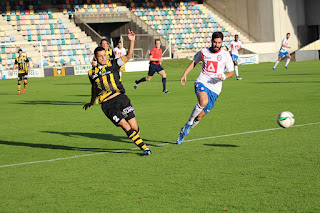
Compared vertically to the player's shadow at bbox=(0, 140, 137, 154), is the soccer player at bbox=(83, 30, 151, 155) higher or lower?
higher

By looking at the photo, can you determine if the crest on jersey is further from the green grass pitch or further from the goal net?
the goal net

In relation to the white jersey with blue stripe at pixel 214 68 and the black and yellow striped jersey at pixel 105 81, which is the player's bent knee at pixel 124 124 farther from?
the white jersey with blue stripe at pixel 214 68

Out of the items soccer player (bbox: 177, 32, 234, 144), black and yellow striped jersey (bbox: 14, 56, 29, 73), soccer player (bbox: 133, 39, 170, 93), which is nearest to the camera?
soccer player (bbox: 177, 32, 234, 144)

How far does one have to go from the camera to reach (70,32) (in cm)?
4459

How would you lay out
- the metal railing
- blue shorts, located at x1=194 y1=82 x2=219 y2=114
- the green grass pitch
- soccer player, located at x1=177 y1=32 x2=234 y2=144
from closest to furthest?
the green grass pitch
soccer player, located at x1=177 y1=32 x2=234 y2=144
blue shorts, located at x1=194 y1=82 x2=219 y2=114
the metal railing

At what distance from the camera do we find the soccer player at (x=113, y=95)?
8305 mm

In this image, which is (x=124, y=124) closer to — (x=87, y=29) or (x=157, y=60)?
(x=157, y=60)

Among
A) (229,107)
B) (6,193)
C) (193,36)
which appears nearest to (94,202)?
(6,193)

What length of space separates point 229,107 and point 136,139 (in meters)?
6.84

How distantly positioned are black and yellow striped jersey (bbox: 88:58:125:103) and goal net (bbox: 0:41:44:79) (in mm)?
30007

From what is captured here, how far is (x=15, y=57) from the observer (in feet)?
132

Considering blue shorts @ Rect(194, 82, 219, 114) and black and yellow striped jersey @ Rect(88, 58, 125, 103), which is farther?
blue shorts @ Rect(194, 82, 219, 114)

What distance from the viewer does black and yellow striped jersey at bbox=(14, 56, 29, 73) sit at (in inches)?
968

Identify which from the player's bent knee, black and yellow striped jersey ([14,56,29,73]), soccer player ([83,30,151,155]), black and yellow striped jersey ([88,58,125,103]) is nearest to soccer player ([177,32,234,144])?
soccer player ([83,30,151,155])
